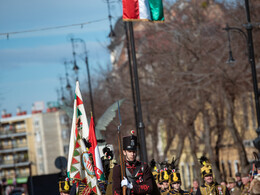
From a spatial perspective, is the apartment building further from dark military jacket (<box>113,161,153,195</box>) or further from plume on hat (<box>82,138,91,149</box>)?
dark military jacket (<box>113,161,153,195</box>)

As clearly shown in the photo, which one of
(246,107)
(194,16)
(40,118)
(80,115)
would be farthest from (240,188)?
(40,118)

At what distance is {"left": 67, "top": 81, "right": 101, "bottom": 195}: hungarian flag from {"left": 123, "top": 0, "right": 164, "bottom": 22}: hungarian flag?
5375 millimetres

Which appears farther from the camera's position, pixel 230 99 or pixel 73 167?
pixel 230 99

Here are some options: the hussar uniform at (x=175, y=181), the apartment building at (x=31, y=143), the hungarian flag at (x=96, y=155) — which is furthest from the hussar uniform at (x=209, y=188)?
the apartment building at (x=31, y=143)

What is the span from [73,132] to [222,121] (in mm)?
22982

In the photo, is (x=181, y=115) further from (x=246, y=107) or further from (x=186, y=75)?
(x=246, y=107)

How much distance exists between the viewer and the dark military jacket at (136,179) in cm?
934

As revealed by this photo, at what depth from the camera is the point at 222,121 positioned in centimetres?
3459

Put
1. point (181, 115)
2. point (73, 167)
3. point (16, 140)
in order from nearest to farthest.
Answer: point (73, 167)
point (181, 115)
point (16, 140)

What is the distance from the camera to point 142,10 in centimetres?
1780

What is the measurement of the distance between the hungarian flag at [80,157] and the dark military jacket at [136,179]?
7.04ft

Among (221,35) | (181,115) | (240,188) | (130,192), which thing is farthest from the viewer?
(181,115)

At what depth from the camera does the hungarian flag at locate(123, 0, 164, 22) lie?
57.5ft

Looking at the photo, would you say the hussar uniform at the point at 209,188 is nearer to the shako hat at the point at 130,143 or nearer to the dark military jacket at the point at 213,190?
the dark military jacket at the point at 213,190
